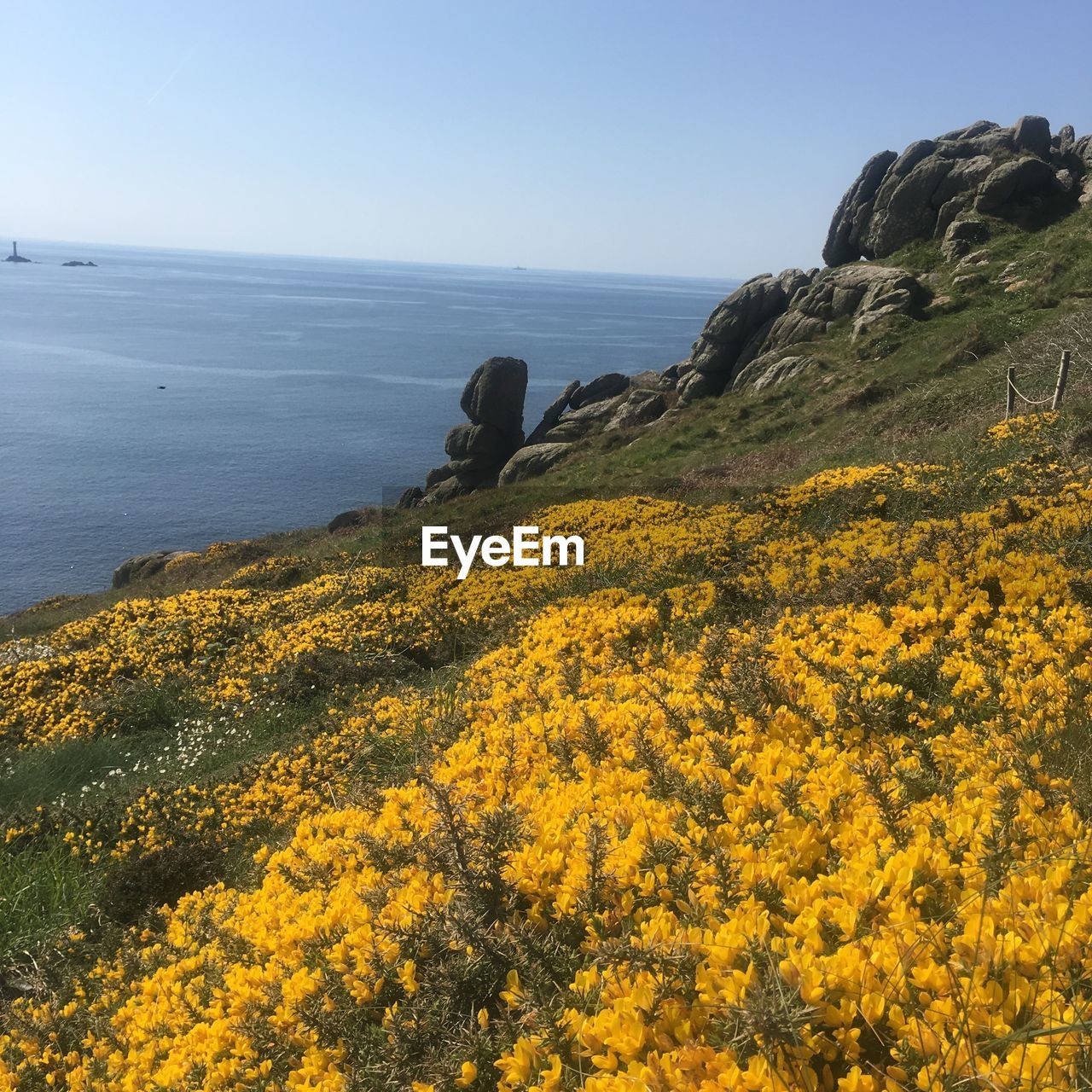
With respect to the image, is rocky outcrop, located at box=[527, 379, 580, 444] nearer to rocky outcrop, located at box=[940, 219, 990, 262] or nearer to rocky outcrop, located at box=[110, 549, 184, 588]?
rocky outcrop, located at box=[940, 219, 990, 262]

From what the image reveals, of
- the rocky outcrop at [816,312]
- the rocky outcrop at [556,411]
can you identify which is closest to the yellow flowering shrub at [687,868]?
the rocky outcrop at [816,312]

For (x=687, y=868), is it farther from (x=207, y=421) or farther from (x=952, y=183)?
(x=207, y=421)

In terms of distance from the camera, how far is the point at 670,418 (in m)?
44.9

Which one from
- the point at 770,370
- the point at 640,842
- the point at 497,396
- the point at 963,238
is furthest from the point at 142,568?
the point at 963,238

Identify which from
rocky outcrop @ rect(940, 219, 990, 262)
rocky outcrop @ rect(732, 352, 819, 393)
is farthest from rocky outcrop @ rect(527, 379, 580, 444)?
rocky outcrop @ rect(940, 219, 990, 262)

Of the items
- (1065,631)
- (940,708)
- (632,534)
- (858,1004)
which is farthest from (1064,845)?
(632,534)

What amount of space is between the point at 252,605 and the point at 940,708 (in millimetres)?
17750

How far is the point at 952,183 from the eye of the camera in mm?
48906

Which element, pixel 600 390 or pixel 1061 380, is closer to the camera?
pixel 1061 380

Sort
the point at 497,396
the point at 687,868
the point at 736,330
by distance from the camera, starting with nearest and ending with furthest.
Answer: the point at 687,868
the point at 736,330
the point at 497,396

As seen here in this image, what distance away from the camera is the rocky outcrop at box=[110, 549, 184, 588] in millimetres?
40188

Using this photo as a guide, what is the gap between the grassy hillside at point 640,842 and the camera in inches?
97.5

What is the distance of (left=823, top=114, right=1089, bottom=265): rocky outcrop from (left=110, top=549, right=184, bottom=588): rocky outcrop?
49.7m
